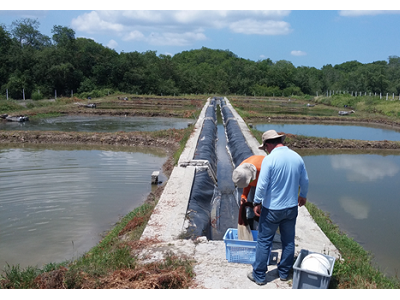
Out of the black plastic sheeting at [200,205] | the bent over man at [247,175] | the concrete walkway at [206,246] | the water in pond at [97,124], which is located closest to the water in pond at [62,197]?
the concrete walkway at [206,246]

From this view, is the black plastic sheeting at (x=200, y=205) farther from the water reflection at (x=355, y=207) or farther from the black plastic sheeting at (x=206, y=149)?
the water reflection at (x=355, y=207)

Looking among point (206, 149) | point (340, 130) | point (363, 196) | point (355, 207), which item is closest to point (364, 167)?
point (363, 196)

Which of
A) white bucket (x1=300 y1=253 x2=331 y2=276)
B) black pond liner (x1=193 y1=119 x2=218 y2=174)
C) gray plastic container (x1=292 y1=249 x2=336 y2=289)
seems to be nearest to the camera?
gray plastic container (x1=292 y1=249 x2=336 y2=289)

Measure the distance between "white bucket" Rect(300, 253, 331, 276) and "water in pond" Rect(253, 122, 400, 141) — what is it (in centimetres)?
1560

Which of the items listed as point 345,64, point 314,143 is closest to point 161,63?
point 314,143

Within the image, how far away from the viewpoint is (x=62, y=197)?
8289 millimetres

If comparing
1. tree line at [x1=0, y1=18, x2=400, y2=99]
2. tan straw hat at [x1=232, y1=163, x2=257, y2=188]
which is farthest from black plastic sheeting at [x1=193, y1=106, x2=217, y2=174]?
tree line at [x1=0, y1=18, x2=400, y2=99]

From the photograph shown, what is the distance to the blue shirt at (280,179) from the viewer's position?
3654mm

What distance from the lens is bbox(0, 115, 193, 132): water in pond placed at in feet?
62.5

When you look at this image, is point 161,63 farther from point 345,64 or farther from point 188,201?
point 345,64

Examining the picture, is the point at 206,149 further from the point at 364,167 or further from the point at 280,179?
the point at 280,179

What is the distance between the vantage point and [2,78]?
39.0 m

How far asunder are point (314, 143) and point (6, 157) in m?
12.5

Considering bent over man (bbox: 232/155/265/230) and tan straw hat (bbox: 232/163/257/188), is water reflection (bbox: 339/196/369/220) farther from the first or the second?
tan straw hat (bbox: 232/163/257/188)
